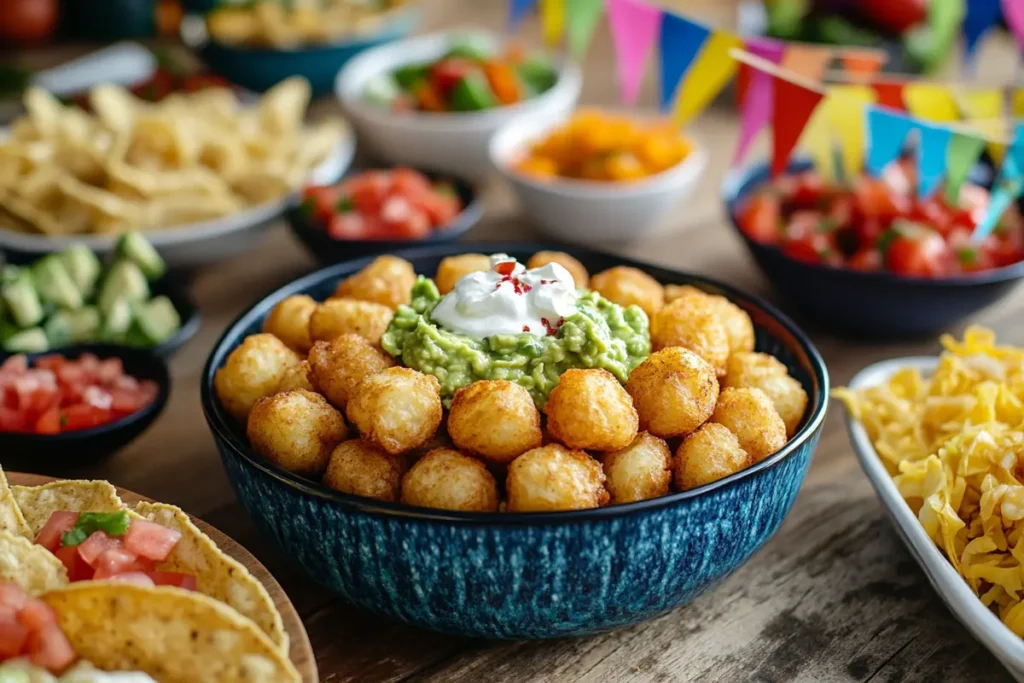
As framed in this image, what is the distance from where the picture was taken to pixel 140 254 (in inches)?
103

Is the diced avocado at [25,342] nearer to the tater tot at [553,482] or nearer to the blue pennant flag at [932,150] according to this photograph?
the tater tot at [553,482]

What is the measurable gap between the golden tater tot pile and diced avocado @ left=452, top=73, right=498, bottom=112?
1.98 metres

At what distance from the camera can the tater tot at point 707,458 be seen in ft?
5.06

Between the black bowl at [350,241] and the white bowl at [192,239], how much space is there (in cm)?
9

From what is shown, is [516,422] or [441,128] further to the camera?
→ [441,128]

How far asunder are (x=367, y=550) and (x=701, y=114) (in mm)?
3438

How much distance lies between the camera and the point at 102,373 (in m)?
2.20

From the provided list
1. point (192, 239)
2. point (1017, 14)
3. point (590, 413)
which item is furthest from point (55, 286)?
point (1017, 14)

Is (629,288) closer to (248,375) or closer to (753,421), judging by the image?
(753,421)

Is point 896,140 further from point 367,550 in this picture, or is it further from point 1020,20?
point 367,550

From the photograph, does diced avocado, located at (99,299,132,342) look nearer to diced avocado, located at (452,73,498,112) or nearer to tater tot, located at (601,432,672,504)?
tater tot, located at (601,432,672,504)

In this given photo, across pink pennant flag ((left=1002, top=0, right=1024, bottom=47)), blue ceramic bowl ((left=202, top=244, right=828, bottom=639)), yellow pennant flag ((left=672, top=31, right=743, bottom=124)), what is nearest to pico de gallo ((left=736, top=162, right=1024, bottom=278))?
yellow pennant flag ((left=672, top=31, right=743, bottom=124))

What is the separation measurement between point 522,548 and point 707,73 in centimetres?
168

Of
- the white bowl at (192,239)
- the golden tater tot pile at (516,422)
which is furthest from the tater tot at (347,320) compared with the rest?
the white bowl at (192,239)
